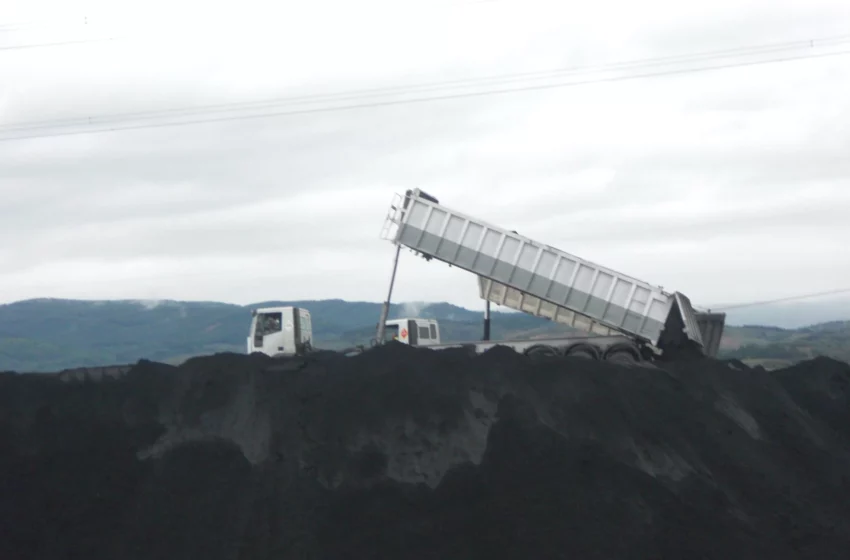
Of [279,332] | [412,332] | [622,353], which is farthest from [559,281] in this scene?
[279,332]

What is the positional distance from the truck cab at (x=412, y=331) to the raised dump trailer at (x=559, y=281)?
15.3 ft

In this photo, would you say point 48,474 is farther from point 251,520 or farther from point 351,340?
point 351,340

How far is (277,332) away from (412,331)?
482 centimetres

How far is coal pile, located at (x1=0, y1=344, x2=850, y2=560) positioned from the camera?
13719 mm

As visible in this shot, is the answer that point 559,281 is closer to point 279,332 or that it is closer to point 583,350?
point 583,350

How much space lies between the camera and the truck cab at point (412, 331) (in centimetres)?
2916

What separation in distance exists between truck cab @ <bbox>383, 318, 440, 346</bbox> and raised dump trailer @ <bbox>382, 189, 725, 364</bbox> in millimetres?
4676

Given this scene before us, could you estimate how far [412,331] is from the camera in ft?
96.1

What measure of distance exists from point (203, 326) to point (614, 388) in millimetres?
90239

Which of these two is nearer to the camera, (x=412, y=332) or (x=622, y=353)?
(x=622, y=353)

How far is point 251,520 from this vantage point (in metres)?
13.8

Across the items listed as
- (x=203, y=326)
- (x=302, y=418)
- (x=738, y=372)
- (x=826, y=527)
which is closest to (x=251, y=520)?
(x=302, y=418)

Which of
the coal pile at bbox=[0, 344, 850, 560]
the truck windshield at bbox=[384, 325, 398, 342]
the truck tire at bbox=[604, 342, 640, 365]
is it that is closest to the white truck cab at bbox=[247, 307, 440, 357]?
the truck windshield at bbox=[384, 325, 398, 342]

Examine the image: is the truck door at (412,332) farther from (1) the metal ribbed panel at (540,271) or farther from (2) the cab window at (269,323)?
(1) the metal ribbed panel at (540,271)
